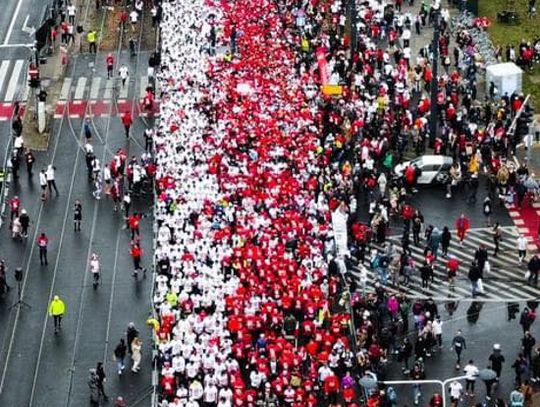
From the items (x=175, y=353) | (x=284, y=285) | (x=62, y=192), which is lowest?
(x=175, y=353)

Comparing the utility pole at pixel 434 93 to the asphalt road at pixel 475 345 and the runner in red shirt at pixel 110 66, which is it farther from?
the runner in red shirt at pixel 110 66

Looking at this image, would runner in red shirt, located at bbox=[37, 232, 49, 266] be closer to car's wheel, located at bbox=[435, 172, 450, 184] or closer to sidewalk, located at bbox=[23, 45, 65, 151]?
sidewalk, located at bbox=[23, 45, 65, 151]

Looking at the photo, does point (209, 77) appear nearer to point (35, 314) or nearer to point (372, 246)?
point (372, 246)

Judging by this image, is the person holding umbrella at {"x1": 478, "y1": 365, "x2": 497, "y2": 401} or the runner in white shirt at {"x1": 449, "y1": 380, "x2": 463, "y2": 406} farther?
the runner in white shirt at {"x1": 449, "y1": 380, "x2": 463, "y2": 406}

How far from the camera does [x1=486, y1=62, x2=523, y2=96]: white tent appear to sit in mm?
77000

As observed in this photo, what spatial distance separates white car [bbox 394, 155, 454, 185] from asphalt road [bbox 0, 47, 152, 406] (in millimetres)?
12754

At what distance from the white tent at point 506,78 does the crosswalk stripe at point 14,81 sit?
26746 mm

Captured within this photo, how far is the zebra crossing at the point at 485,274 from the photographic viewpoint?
5922 cm

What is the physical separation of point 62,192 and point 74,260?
733cm

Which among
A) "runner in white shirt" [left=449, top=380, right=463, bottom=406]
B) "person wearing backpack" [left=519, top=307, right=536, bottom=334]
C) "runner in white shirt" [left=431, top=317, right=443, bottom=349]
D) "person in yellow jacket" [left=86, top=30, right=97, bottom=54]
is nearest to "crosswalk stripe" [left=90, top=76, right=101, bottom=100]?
"person in yellow jacket" [left=86, top=30, right=97, bottom=54]

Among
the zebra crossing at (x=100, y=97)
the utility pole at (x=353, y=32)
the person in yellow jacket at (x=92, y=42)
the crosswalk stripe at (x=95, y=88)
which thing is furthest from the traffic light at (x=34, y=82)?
the utility pole at (x=353, y=32)

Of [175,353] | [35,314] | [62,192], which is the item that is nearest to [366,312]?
[175,353]

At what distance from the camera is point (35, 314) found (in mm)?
58000

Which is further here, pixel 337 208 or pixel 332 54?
pixel 332 54
